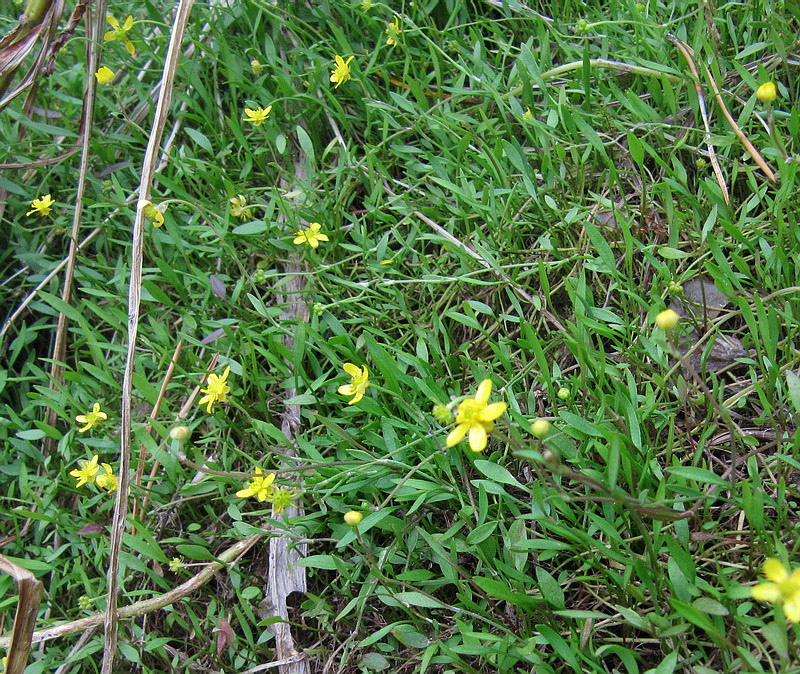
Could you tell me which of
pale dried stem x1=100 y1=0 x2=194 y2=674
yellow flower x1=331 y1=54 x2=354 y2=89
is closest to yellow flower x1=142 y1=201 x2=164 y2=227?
pale dried stem x1=100 y1=0 x2=194 y2=674

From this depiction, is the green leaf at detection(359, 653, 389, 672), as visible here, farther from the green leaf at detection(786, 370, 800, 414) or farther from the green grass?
the green leaf at detection(786, 370, 800, 414)

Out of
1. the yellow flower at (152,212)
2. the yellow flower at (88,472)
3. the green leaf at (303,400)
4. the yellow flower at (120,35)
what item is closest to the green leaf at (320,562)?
the green leaf at (303,400)

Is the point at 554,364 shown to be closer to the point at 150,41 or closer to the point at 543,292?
the point at 543,292

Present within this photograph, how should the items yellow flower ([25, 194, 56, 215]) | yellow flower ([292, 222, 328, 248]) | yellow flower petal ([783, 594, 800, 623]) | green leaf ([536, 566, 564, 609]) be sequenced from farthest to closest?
yellow flower ([25, 194, 56, 215]) < yellow flower ([292, 222, 328, 248]) < green leaf ([536, 566, 564, 609]) < yellow flower petal ([783, 594, 800, 623])

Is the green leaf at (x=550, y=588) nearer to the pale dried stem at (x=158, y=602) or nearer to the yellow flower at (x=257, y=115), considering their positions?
the pale dried stem at (x=158, y=602)

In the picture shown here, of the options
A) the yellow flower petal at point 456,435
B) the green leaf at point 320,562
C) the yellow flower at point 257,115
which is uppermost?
the yellow flower at point 257,115

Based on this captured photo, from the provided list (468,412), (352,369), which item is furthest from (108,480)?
(468,412)

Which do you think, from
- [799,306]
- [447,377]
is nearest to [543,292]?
[447,377]
